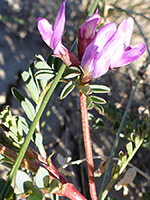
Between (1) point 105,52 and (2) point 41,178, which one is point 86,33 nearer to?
(1) point 105,52

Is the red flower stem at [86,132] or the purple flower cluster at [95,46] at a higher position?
the purple flower cluster at [95,46]

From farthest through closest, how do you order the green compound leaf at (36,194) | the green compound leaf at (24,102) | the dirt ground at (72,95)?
1. the dirt ground at (72,95)
2. the green compound leaf at (24,102)
3. the green compound leaf at (36,194)

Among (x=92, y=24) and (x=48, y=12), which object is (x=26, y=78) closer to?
(x=92, y=24)

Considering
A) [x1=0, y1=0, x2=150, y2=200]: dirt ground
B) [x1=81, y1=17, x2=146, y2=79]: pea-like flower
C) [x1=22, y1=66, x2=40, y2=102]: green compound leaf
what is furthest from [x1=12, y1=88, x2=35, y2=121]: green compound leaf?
[x1=0, y1=0, x2=150, y2=200]: dirt ground

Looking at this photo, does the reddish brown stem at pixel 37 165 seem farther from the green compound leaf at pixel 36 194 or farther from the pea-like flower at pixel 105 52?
the pea-like flower at pixel 105 52

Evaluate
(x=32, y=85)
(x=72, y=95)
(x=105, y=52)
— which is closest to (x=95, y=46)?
(x=105, y=52)

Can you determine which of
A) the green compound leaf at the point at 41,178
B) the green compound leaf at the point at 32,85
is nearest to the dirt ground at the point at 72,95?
the green compound leaf at the point at 32,85
